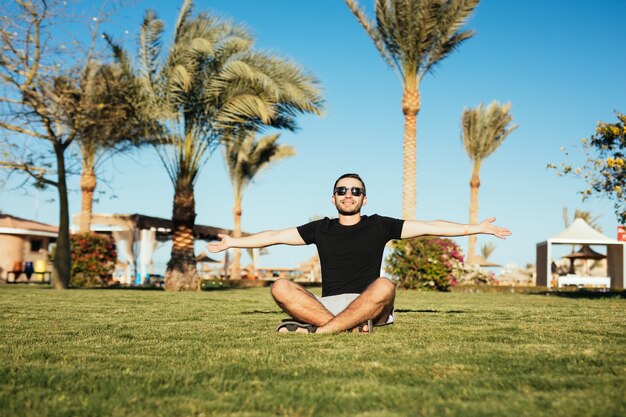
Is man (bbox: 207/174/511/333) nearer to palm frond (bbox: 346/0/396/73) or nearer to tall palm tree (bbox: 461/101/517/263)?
palm frond (bbox: 346/0/396/73)

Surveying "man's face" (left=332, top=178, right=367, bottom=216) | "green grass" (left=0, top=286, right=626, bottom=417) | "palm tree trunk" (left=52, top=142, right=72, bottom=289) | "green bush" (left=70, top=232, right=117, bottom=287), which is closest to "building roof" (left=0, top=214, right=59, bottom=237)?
"green bush" (left=70, top=232, right=117, bottom=287)

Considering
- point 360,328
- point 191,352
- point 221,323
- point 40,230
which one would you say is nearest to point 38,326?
point 221,323

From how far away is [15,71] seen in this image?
16.5 metres

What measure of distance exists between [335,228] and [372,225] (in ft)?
1.08

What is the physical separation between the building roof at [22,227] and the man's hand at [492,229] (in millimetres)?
28078

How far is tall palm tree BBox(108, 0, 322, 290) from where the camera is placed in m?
17.8

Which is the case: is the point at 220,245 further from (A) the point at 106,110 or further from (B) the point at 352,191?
(A) the point at 106,110

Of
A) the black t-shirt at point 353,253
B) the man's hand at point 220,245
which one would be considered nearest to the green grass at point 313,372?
the black t-shirt at point 353,253

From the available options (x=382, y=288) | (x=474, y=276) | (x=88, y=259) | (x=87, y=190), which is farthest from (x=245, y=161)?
(x=382, y=288)

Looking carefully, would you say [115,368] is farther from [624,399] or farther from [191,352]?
[624,399]

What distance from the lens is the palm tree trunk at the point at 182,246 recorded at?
61.4 feet

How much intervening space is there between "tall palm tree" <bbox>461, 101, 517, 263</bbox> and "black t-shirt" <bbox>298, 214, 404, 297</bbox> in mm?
29369

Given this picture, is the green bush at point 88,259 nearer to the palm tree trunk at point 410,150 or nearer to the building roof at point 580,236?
the palm tree trunk at point 410,150

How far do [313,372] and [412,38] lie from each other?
19.3 metres
